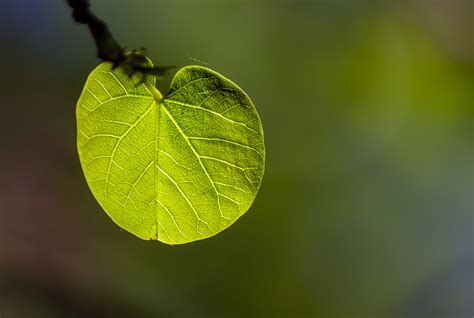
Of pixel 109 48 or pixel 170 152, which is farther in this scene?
pixel 170 152

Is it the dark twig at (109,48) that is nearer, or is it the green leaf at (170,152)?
the dark twig at (109,48)

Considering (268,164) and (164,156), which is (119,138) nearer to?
(164,156)

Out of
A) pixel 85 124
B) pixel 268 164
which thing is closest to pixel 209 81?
pixel 85 124

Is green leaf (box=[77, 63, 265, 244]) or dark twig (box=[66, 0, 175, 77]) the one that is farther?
green leaf (box=[77, 63, 265, 244])

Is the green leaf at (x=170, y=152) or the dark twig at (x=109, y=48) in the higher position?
the dark twig at (x=109, y=48)

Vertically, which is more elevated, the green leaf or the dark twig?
the dark twig

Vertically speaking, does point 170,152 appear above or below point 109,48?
below
